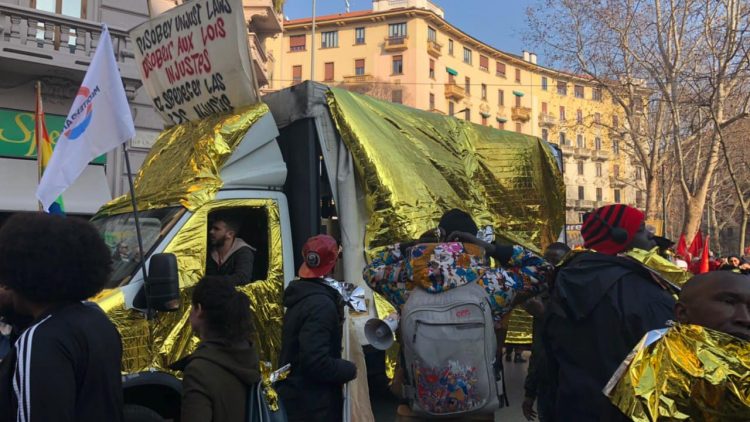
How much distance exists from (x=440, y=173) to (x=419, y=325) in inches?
153

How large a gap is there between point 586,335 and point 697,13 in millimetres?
19272

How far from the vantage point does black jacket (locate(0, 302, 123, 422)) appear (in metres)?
1.76

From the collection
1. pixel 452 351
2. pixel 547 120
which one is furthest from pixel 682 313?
pixel 547 120

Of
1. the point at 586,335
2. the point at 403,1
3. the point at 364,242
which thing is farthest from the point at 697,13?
the point at 403,1

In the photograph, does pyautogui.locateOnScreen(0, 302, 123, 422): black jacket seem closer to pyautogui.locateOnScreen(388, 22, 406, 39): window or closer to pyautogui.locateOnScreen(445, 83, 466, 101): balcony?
pyautogui.locateOnScreen(388, 22, 406, 39): window

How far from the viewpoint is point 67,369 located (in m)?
1.81

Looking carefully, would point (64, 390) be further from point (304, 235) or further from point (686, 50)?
point (686, 50)

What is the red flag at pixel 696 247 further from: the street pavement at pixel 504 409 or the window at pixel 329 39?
the window at pixel 329 39

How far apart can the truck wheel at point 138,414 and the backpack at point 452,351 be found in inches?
66.3

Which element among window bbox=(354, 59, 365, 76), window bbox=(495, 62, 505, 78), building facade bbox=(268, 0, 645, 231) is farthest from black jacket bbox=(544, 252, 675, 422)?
window bbox=(495, 62, 505, 78)

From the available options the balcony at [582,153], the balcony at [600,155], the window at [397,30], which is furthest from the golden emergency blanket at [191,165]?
the balcony at [600,155]

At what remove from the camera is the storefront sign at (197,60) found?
18.0ft

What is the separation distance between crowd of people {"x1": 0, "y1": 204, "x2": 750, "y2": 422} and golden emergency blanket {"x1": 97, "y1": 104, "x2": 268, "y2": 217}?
5.76 feet

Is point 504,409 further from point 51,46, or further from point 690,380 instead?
point 51,46
